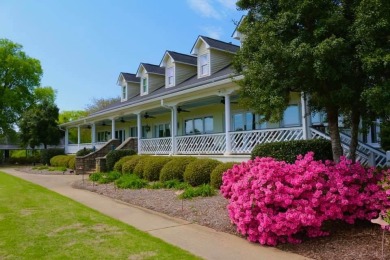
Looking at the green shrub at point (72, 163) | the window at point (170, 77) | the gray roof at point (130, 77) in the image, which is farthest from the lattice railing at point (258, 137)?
the gray roof at point (130, 77)

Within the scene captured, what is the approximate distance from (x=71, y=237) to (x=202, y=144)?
10.5 meters

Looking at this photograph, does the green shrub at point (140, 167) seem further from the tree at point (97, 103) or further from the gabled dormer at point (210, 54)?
the tree at point (97, 103)

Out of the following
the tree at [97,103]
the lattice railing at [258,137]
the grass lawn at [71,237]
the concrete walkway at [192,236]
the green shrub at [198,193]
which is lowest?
the concrete walkway at [192,236]

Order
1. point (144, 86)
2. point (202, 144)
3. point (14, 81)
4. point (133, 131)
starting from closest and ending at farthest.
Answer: point (202, 144)
point (144, 86)
point (133, 131)
point (14, 81)

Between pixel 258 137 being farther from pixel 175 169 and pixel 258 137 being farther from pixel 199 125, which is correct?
pixel 199 125

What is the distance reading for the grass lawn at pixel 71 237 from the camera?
5516mm

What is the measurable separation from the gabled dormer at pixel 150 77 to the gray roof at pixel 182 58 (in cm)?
313

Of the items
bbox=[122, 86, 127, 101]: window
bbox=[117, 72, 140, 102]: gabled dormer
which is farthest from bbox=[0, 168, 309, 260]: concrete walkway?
bbox=[122, 86, 127, 101]: window

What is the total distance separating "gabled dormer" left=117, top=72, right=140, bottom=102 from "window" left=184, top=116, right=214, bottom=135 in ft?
28.9

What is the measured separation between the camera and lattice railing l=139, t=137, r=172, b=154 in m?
19.3

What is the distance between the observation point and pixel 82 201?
11.2 meters

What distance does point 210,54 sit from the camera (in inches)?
817

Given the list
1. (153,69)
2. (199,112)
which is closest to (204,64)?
(199,112)

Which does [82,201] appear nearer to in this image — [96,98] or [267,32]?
[267,32]
